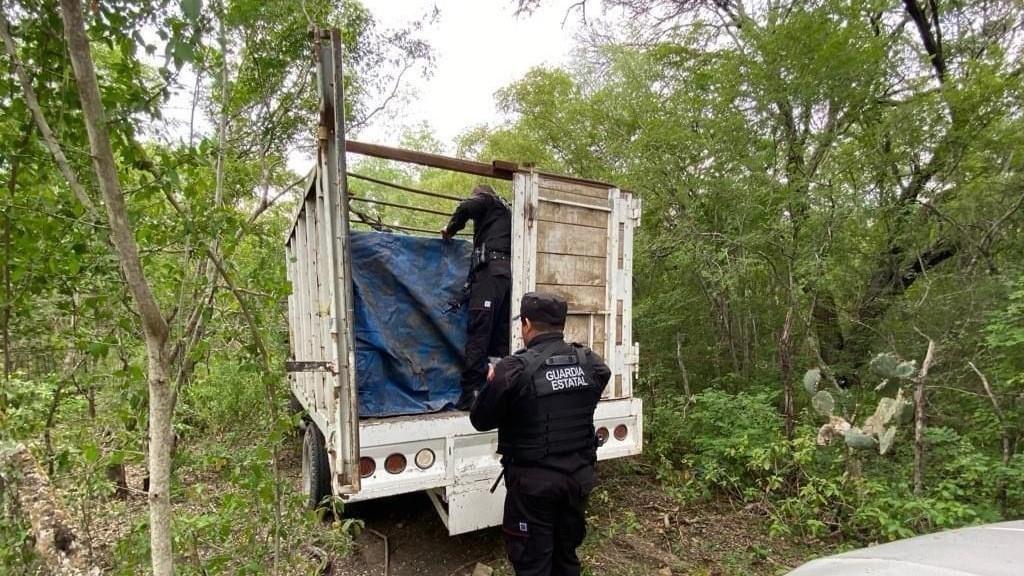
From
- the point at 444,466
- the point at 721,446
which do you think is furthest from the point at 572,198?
the point at 721,446

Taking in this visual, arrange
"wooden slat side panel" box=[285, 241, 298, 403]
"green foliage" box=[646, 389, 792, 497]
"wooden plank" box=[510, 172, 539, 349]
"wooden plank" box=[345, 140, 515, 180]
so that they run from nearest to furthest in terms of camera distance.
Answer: "wooden plank" box=[345, 140, 515, 180], "wooden plank" box=[510, 172, 539, 349], "green foliage" box=[646, 389, 792, 497], "wooden slat side panel" box=[285, 241, 298, 403]

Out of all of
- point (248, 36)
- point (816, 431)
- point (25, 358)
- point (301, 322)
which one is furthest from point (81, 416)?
point (816, 431)

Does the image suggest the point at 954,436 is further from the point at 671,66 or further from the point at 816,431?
the point at 671,66

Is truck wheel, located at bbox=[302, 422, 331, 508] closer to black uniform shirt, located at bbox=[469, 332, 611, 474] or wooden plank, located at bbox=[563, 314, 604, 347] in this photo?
black uniform shirt, located at bbox=[469, 332, 611, 474]

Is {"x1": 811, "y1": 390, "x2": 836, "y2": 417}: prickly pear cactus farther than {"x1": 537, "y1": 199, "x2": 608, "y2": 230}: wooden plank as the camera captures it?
Yes

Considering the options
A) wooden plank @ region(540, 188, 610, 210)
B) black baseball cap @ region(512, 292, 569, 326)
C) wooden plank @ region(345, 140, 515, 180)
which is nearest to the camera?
black baseball cap @ region(512, 292, 569, 326)

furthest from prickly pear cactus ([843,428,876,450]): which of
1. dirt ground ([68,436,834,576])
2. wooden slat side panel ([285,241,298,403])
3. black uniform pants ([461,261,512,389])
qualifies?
wooden slat side panel ([285,241,298,403])

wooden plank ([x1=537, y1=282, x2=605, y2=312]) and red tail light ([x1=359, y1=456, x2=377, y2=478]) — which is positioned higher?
wooden plank ([x1=537, y1=282, x2=605, y2=312])

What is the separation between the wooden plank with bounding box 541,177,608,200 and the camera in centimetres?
293

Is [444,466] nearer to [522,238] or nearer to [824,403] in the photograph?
[522,238]

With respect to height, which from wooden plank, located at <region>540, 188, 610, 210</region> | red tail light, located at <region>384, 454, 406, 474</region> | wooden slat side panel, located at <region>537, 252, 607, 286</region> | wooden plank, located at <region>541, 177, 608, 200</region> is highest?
wooden plank, located at <region>541, 177, 608, 200</region>

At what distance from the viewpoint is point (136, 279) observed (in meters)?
1.27

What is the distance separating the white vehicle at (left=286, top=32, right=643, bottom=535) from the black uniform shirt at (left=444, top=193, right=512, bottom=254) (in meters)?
0.32

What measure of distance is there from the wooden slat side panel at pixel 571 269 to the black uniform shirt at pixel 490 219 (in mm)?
353
